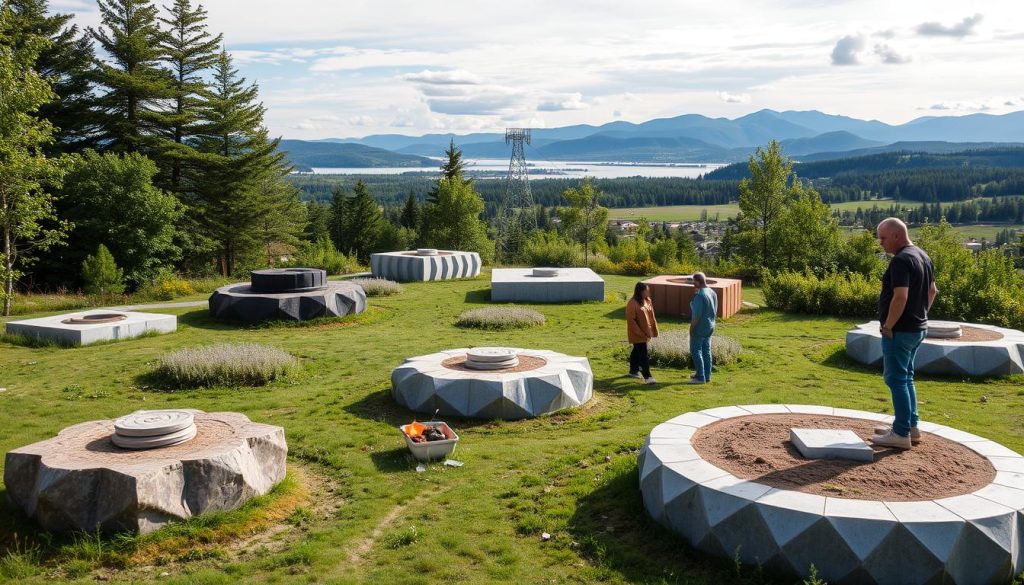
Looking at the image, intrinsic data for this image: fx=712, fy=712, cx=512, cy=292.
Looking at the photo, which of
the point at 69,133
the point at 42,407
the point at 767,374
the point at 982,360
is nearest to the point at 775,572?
the point at 767,374

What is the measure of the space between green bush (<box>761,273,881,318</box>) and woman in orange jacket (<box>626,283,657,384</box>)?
425 inches

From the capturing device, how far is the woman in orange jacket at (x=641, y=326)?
39.5 feet

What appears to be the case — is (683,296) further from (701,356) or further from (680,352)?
(701,356)

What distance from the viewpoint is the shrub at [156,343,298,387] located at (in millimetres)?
12375

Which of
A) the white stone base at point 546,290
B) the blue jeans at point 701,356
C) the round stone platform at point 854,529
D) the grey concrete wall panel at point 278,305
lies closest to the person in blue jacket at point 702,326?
the blue jeans at point 701,356

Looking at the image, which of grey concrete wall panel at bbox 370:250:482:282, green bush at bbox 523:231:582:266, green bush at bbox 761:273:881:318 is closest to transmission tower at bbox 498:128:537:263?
green bush at bbox 523:231:582:266

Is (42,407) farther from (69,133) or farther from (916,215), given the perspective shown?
(916,215)

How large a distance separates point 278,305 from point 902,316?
15.9 meters

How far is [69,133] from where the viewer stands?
34719 millimetres

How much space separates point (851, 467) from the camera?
21.5 ft

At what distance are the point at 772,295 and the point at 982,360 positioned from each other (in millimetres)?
9372

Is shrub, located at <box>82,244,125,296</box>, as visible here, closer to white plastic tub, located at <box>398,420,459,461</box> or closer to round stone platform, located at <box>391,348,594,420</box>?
round stone platform, located at <box>391,348,594,420</box>

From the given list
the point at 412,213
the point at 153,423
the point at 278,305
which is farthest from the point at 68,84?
the point at 412,213

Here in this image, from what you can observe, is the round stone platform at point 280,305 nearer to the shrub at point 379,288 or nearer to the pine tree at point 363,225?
the shrub at point 379,288
